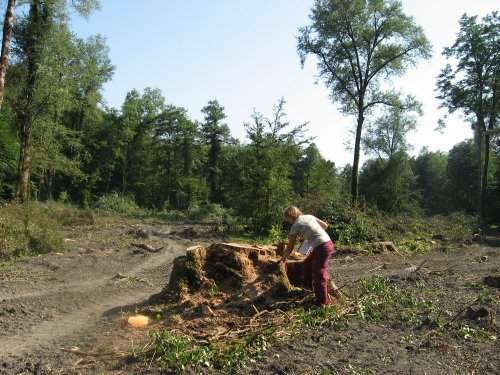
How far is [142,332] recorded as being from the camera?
6094mm

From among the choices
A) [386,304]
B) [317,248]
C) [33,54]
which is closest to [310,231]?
[317,248]

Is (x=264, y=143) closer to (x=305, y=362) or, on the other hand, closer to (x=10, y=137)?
(x=305, y=362)

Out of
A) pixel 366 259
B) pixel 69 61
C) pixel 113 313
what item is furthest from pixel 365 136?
pixel 113 313

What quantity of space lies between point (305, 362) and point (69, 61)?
23866 mm

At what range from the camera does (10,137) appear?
3378 centimetres

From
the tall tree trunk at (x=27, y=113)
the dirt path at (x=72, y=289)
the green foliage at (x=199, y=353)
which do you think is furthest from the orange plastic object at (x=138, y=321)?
the tall tree trunk at (x=27, y=113)

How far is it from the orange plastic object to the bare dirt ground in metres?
0.11

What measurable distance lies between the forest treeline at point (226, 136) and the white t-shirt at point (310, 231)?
12.2 meters

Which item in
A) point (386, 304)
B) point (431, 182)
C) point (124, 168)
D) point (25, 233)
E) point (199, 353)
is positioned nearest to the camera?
point (199, 353)

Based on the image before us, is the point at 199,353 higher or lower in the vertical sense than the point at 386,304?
lower

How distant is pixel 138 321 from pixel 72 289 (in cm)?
332

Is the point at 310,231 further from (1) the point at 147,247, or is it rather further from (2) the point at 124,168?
(2) the point at 124,168

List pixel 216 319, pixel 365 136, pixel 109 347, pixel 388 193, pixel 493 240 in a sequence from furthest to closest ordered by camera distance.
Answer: pixel 365 136, pixel 388 193, pixel 493 240, pixel 216 319, pixel 109 347

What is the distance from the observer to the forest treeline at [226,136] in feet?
68.3
